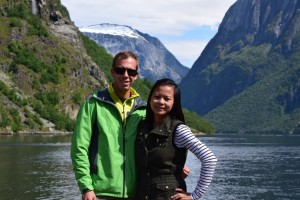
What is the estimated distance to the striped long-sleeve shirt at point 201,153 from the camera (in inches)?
358

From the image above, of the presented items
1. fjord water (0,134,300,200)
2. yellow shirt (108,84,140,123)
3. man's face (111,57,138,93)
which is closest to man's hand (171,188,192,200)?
yellow shirt (108,84,140,123)

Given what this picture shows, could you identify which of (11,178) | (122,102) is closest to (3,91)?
(11,178)

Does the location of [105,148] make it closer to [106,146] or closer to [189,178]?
[106,146]

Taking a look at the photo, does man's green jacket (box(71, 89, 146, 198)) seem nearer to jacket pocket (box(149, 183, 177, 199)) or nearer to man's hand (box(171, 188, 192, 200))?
jacket pocket (box(149, 183, 177, 199))

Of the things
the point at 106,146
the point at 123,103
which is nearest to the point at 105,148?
the point at 106,146

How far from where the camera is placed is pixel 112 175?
945 cm

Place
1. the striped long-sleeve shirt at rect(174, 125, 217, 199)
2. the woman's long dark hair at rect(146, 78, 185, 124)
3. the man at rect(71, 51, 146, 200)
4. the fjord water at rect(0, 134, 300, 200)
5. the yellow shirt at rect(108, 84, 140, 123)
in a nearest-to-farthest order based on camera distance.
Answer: the striped long-sleeve shirt at rect(174, 125, 217, 199) → the man at rect(71, 51, 146, 200) → the woman's long dark hair at rect(146, 78, 185, 124) → the yellow shirt at rect(108, 84, 140, 123) → the fjord water at rect(0, 134, 300, 200)

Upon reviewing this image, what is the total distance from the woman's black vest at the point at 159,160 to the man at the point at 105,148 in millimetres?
244

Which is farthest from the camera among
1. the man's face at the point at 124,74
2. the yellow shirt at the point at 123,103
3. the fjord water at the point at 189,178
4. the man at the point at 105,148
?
the fjord water at the point at 189,178

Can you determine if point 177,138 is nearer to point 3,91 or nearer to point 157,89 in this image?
point 157,89

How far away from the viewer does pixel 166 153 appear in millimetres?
9211

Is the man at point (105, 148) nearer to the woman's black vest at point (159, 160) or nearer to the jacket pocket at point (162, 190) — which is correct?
the woman's black vest at point (159, 160)

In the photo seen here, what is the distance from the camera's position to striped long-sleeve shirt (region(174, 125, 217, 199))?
909 centimetres

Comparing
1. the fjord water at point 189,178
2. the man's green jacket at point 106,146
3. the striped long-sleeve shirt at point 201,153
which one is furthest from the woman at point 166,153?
the fjord water at point 189,178
